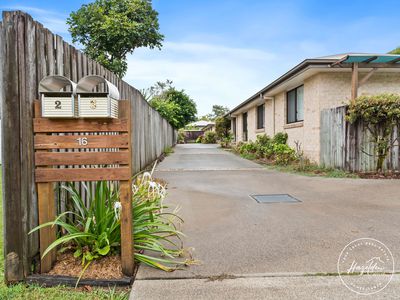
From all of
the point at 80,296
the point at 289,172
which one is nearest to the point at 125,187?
the point at 80,296

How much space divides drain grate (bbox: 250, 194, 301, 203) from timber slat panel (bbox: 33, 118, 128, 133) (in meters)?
3.44

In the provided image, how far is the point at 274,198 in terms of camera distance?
5395mm

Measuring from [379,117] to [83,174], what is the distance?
790cm

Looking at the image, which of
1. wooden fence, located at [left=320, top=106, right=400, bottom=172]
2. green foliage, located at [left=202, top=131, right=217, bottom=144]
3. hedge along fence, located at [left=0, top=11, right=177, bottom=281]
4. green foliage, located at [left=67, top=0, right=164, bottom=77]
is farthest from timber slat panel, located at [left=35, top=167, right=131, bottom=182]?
green foliage, located at [left=202, top=131, right=217, bottom=144]

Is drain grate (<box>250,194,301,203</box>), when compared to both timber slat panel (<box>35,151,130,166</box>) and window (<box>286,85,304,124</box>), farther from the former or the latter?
window (<box>286,85,304,124</box>)

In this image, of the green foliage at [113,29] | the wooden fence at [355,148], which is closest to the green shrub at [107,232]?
the wooden fence at [355,148]

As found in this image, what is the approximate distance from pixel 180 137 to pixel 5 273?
3919 centimetres

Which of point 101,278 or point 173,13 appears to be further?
point 173,13

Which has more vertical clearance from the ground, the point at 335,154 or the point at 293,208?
the point at 335,154

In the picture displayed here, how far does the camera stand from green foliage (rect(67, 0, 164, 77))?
18188 mm

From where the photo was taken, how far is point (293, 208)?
4633mm

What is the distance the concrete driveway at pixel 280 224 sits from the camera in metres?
2.60

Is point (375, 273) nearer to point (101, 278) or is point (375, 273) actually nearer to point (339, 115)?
point (101, 278)

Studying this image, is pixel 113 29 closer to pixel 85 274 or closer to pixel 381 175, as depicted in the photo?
pixel 381 175
